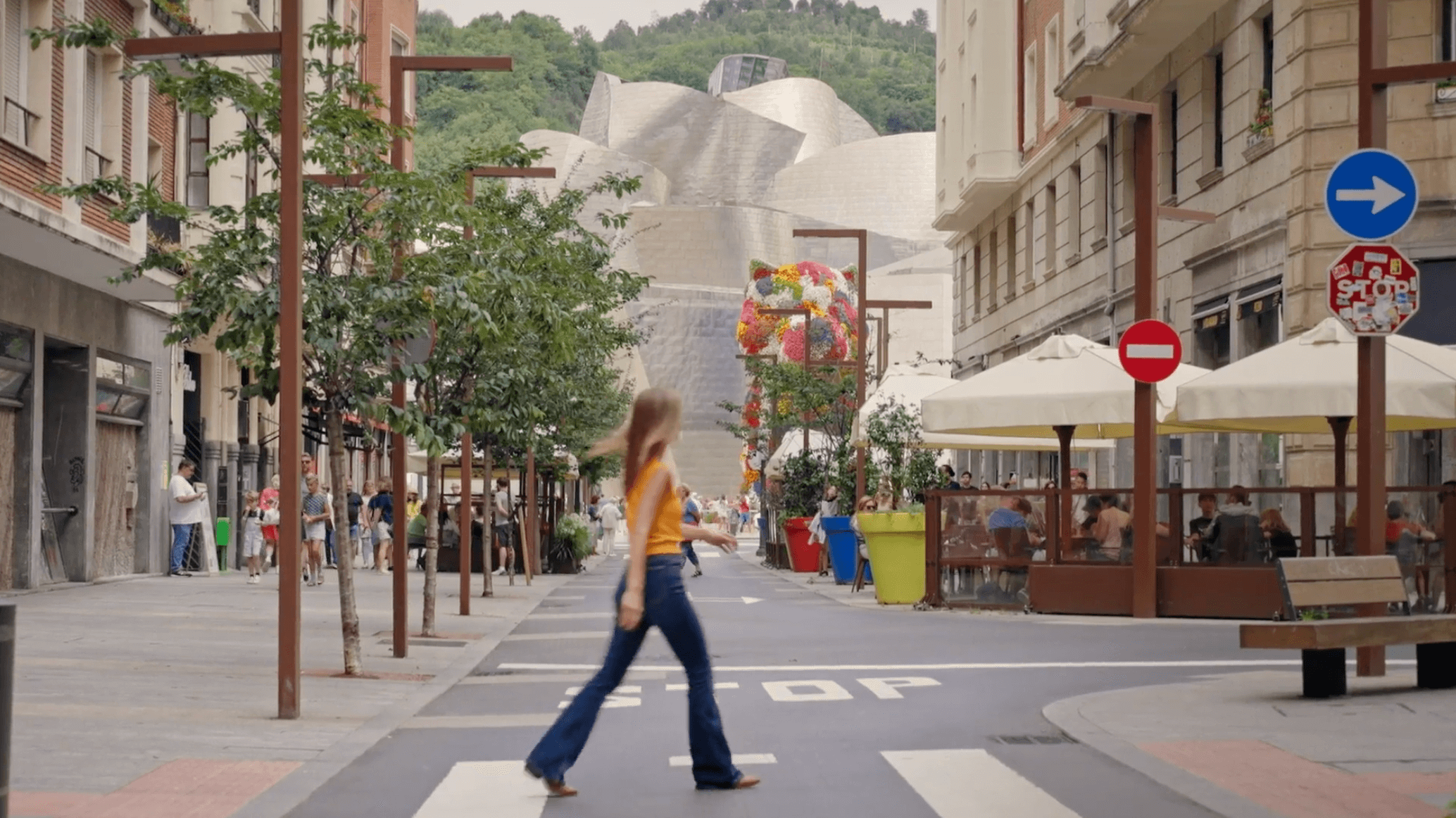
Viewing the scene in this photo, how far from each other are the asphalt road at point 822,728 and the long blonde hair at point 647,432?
1409 millimetres

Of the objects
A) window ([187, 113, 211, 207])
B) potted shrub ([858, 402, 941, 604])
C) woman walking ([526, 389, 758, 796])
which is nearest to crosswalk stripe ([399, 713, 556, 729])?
woman walking ([526, 389, 758, 796])

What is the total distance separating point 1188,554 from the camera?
68.0 feet

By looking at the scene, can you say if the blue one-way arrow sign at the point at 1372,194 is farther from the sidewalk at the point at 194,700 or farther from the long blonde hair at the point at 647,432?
the sidewalk at the point at 194,700

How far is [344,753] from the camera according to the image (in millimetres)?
10109

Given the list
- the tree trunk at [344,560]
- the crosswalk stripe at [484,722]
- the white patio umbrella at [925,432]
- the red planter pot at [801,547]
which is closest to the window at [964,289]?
the red planter pot at [801,547]

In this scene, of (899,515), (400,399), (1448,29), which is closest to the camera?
(400,399)

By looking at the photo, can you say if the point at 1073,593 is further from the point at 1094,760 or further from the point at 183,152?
the point at 183,152

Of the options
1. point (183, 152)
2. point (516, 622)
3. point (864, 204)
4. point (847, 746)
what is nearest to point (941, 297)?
point (864, 204)

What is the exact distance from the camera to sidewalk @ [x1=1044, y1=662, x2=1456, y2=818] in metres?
8.12

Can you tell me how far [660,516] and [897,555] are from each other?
17.1 m

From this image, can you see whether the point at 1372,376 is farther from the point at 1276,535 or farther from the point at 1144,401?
the point at 1144,401

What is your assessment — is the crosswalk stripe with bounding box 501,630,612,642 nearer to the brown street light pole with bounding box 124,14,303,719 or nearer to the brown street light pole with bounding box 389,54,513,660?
the brown street light pole with bounding box 389,54,513,660

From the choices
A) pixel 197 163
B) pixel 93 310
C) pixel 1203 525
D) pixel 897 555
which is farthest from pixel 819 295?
pixel 1203 525

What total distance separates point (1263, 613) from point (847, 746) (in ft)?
36.0
